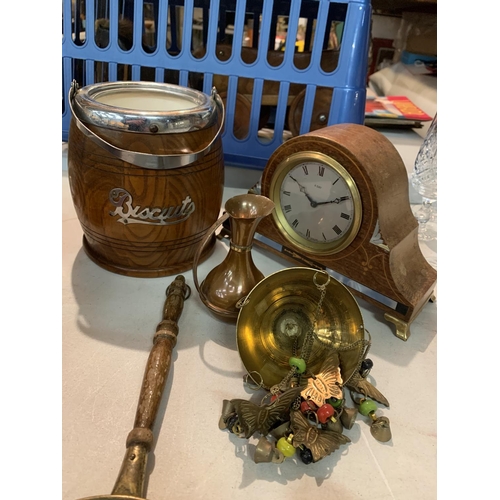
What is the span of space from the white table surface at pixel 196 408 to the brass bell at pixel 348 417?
0.02 metres

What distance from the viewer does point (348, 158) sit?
805mm

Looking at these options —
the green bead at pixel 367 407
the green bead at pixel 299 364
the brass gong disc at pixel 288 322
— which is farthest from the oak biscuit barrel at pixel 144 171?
the green bead at pixel 367 407

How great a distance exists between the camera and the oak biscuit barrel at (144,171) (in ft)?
2.57

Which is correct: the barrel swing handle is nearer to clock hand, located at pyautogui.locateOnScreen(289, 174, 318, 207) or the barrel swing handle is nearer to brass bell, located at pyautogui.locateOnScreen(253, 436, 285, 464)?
clock hand, located at pyautogui.locateOnScreen(289, 174, 318, 207)

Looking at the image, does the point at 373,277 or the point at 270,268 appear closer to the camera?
the point at 373,277

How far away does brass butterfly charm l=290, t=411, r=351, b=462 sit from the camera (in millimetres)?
577

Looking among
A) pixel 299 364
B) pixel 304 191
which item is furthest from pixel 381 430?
pixel 304 191

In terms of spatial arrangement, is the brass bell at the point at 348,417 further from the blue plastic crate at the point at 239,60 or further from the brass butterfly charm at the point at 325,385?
the blue plastic crate at the point at 239,60

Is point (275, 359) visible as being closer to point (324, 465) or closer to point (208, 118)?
point (324, 465)

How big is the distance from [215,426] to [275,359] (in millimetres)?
142

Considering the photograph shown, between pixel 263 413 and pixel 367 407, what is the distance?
0.18m

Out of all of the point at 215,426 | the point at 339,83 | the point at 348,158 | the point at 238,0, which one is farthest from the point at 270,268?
the point at 238,0

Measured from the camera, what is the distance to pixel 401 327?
85cm

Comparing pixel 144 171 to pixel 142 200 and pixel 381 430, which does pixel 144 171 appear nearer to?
pixel 142 200
